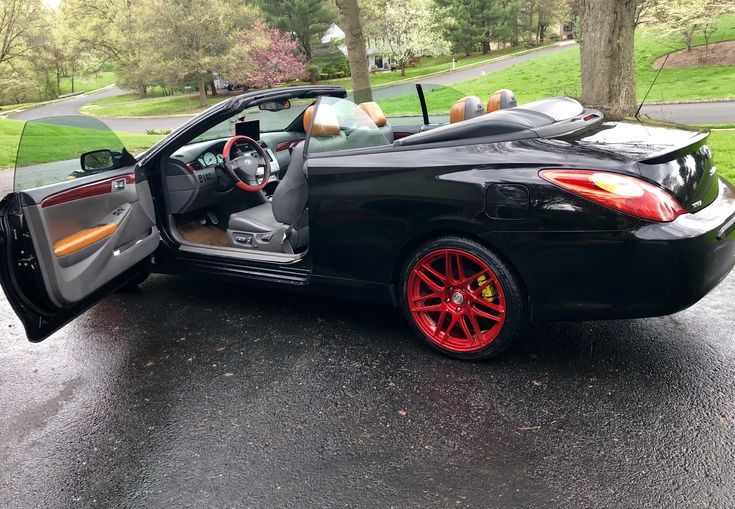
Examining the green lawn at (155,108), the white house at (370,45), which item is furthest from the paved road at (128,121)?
the white house at (370,45)

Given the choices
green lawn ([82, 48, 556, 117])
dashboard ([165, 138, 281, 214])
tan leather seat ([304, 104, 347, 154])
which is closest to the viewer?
tan leather seat ([304, 104, 347, 154])

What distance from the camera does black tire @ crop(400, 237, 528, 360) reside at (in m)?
2.74

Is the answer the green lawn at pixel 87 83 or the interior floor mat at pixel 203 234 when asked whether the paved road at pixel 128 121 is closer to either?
the green lawn at pixel 87 83

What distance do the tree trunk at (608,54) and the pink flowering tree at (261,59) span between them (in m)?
32.3

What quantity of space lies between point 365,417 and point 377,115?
2.32 metres

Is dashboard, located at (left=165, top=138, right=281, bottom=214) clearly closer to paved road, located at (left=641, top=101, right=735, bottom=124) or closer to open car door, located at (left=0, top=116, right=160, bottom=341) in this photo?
open car door, located at (left=0, top=116, right=160, bottom=341)

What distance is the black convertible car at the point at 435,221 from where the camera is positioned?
249cm

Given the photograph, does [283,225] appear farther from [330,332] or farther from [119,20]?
[119,20]

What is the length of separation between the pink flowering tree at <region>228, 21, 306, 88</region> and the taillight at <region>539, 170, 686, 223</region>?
36.8m

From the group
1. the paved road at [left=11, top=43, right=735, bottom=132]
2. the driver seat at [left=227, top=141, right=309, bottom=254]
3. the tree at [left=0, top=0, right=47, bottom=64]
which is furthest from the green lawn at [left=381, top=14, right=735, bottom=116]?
the tree at [left=0, top=0, right=47, bottom=64]

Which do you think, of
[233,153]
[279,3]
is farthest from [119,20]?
[233,153]

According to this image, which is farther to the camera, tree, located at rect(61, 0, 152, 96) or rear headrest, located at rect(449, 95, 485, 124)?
tree, located at rect(61, 0, 152, 96)

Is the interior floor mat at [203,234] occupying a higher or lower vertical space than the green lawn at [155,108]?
lower

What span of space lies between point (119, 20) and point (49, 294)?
5117 cm
